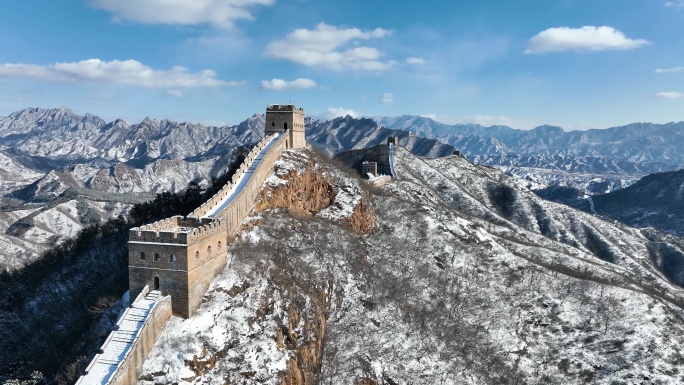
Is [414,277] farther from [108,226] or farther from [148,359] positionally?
[108,226]

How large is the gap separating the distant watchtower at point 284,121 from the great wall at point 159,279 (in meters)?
25.6

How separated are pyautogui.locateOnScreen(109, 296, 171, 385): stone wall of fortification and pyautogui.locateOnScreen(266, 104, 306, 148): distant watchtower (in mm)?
40008

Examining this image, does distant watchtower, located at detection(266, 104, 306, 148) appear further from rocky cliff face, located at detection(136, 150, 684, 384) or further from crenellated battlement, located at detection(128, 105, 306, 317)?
crenellated battlement, located at detection(128, 105, 306, 317)

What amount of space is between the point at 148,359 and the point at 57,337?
23346 mm

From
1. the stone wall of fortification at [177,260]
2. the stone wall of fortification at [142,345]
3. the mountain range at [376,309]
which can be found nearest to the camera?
the stone wall of fortification at [142,345]

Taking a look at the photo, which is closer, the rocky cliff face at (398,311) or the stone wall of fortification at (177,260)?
the stone wall of fortification at (177,260)

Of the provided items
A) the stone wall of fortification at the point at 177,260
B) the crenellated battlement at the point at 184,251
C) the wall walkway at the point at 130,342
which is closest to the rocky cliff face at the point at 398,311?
the wall walkway at the point at 130,342

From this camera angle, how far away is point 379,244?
2594 inches

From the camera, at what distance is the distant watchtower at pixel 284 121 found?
2867 inches

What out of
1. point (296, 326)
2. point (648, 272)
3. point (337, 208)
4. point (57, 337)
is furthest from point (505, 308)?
point (648, 272)

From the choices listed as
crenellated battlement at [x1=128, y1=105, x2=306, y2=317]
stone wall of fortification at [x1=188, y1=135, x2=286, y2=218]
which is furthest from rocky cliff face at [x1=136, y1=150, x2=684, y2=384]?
stone wall of fortification at [x1=188, y1=135, x2=286, y2=218]

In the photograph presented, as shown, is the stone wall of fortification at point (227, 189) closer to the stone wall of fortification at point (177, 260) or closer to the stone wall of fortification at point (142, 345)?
the stone wall of fortification at point (177, 260)

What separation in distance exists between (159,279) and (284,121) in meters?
39.6

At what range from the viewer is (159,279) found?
3825 centimetres
